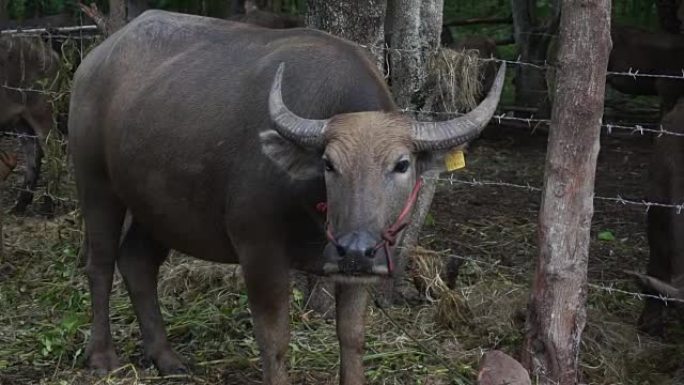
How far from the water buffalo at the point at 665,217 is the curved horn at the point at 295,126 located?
3084 millimetres

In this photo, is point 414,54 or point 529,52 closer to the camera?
point 414,54

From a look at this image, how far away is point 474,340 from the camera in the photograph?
634 cm

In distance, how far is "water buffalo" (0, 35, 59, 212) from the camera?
33.7 feet

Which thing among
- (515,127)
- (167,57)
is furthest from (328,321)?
(515,127)

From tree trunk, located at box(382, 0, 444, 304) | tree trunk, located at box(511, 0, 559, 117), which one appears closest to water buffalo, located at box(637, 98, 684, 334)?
tree trunk, located at box(382, 0, 444, 304)

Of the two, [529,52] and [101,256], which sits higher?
[101,256]

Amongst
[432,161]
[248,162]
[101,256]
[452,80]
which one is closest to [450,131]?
[432,161]

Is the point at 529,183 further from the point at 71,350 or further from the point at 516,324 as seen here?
the point at 71,350

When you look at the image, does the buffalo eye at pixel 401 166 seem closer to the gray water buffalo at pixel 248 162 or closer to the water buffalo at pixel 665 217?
the gray water buffalo at pixel 248 162

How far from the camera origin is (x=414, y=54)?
672 cm

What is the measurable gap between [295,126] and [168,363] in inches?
79.2

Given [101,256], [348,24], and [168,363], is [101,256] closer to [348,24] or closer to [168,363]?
[168,363]

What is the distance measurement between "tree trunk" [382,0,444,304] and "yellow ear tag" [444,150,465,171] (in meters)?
1.86

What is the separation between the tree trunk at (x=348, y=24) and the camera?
257 inches
